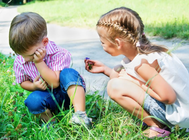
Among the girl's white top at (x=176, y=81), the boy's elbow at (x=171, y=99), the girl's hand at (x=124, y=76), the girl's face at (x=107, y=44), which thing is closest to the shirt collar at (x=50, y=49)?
the girl's face at (x=107, y=44)

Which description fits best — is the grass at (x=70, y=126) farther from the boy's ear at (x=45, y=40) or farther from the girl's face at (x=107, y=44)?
the boy's ear at (x=45, y=40)

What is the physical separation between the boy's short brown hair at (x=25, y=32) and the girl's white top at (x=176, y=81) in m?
0.69

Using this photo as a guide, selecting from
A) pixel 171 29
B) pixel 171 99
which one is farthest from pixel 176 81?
pixel 171 29

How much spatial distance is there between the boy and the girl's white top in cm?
46

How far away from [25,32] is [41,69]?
0.27 metres

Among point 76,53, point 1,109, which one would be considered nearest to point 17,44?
point 1,109

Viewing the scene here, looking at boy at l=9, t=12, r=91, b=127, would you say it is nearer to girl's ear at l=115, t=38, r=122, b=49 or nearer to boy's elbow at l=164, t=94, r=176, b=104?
girl's ear at l=115, t=38, r=122, b=49

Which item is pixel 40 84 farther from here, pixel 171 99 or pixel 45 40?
pixel 171 99

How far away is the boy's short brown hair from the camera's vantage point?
153cm

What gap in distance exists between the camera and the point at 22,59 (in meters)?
1.74

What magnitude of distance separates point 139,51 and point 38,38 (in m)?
0.70

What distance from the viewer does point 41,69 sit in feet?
5.20

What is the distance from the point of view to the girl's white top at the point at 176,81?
1313 millimetres

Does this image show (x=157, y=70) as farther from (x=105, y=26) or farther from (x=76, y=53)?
(x=76, y=53)
